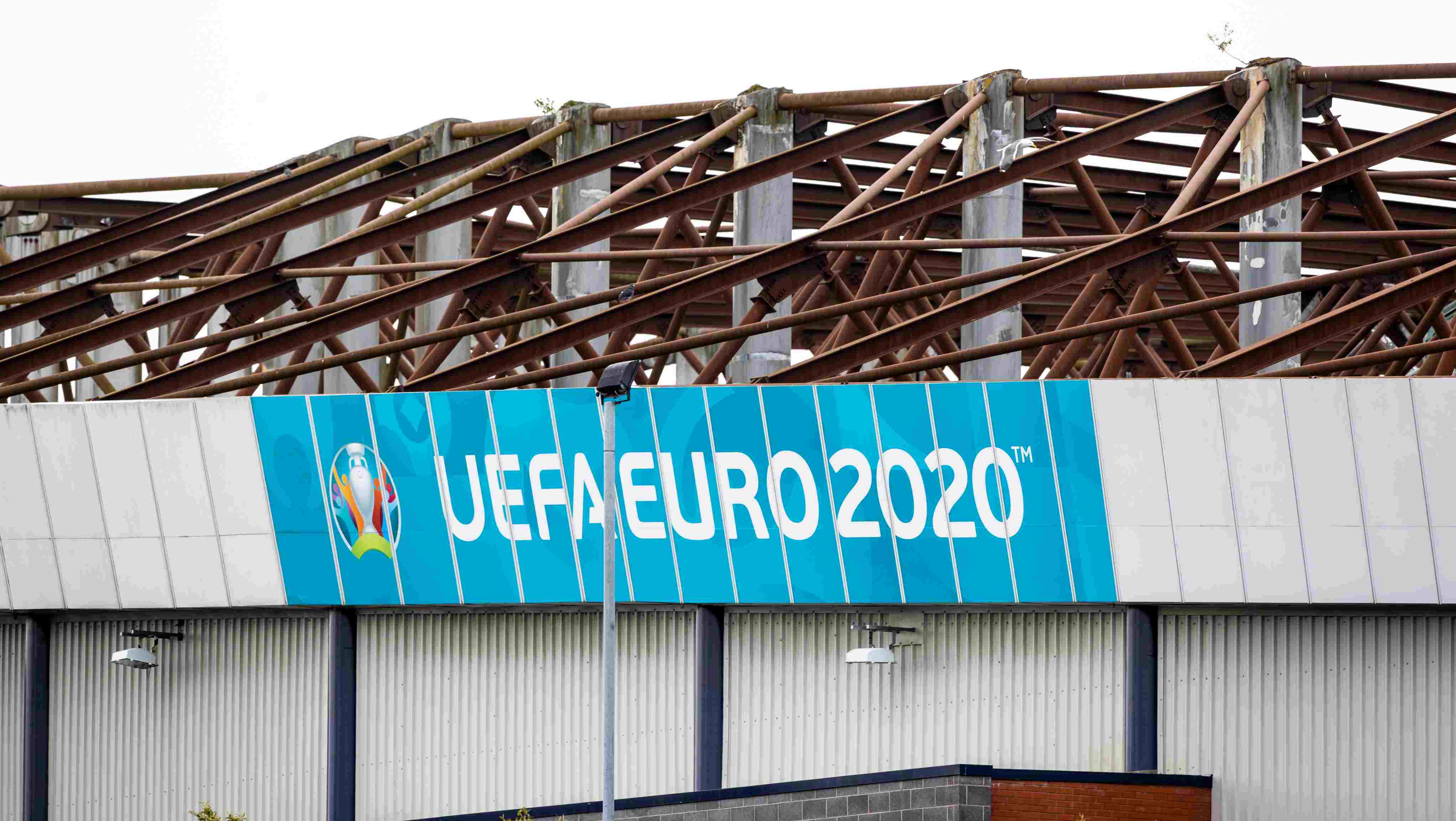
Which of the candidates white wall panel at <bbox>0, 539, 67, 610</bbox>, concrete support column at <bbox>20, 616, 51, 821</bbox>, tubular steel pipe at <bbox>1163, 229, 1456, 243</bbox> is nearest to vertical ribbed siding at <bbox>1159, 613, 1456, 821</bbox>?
tubular steel pipe at <bbox>1163, 229, 1456, 243</bbox>

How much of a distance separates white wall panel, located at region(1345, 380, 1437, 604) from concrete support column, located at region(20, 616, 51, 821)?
666 inches

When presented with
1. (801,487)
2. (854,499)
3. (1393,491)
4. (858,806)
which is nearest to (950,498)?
(854,499)

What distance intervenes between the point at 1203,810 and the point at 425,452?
984 cm

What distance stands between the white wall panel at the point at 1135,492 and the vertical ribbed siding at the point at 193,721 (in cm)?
1007

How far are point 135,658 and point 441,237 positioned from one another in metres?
10.4

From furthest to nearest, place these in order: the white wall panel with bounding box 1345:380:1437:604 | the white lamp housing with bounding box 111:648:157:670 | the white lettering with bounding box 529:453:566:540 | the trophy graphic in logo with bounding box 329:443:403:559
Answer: the white lamp housing with bounding box 111:648:157:670, the trophy graphic in logo with bounding box 329:443:403:559, the white lettering with bounding box 529:453:566:540, the white wall panel with bounding box 1345:380:1437:604

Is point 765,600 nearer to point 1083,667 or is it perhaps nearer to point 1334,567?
point 1083,667

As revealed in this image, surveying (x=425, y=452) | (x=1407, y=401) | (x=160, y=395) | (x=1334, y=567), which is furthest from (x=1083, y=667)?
(x=160, y=395)

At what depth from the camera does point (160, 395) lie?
2605cm

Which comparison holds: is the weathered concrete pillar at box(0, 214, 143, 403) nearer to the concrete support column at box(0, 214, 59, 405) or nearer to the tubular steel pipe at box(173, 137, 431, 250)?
the concrete support column at box(0, 214, 59, 405)

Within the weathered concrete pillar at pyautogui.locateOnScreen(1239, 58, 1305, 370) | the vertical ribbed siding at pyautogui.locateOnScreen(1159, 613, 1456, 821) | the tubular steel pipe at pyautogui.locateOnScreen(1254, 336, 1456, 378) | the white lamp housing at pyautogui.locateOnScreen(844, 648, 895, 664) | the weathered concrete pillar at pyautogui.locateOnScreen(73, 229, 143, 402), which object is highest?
the weathered concrete pillar at pyautogui.locateOnScreen(73, 229, 143, 402)

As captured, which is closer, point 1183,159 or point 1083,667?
point 1083,667

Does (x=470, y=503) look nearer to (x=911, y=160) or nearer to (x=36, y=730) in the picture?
(x=36, y=730)

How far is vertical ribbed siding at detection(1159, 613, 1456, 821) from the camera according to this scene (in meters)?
19.8
